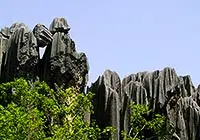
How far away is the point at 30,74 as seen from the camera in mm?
21844

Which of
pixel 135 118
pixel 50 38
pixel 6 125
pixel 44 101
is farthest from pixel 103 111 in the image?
pixel 6 125

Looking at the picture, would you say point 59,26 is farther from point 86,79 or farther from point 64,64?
point 86,79

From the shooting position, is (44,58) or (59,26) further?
(59,26)

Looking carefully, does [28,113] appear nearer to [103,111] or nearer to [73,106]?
[73,106]

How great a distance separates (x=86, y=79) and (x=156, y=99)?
7.47m

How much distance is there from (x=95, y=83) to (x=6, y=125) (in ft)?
37.2

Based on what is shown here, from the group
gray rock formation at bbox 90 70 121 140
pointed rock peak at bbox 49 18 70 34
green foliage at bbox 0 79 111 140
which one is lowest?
green foliage at bbox 0 79 111 140

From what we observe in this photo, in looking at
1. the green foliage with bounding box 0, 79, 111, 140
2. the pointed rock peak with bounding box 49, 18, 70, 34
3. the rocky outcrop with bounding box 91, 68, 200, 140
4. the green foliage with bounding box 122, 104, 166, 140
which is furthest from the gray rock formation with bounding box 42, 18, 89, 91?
the green foliage with bounding box 122, 104, 166, 140

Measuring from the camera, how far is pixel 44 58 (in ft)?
74.1

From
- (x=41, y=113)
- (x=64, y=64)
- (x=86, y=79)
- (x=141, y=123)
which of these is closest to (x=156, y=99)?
(x=141, y=123)

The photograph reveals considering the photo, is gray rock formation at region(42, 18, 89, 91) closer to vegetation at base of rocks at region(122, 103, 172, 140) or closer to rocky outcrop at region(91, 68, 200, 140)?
rocky outcrop at region(91, 68, 200, 140)

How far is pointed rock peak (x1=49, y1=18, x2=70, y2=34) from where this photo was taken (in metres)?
23.1

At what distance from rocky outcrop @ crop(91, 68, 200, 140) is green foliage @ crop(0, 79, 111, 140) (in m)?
3.89

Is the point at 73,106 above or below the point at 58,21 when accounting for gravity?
below
